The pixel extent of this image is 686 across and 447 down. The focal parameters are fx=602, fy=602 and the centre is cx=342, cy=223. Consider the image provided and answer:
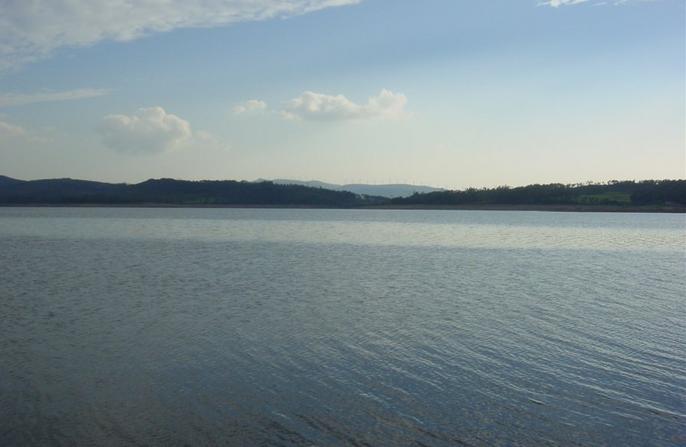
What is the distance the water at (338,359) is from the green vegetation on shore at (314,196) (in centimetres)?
8777

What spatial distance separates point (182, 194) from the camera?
5453 inches

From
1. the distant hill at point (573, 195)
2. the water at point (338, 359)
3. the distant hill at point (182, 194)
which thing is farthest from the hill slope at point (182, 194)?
the water at point (338, 359)

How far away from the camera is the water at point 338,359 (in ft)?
24.4

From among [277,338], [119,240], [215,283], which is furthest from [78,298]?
[119,240]

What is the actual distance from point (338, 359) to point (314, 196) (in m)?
129

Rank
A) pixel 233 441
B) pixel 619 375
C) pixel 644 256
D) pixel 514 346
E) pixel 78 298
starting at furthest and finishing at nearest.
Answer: pixel 644 256
pixel 78 298
pixel 514 346
pixel 619 375
pixel 233 441

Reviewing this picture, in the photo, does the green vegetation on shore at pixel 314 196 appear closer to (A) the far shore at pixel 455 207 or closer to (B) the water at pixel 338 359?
(A) the far shore at pixel 455 207

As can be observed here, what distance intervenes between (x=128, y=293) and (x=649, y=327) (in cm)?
1338

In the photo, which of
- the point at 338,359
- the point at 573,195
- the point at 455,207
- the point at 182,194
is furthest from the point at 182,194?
the point at 338,359

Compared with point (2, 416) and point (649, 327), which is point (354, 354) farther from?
point (649, 327)

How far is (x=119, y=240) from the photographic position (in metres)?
39.2

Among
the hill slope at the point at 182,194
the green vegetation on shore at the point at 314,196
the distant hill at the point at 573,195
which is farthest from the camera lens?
the hill slope at the point at 182,194

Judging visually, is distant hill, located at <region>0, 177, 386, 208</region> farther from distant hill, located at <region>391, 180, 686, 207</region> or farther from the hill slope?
distant hill, located at <region>391, 180, 686, 207</region>

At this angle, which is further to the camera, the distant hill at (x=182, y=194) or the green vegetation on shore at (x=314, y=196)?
the distant hill at (x=182, y=194)
